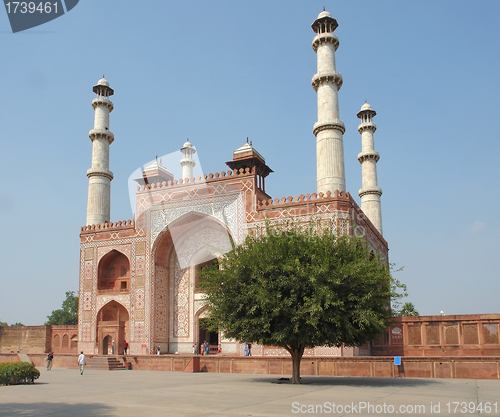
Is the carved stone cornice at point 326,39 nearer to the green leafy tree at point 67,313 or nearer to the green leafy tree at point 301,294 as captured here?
the green leafy tree at point 301,294

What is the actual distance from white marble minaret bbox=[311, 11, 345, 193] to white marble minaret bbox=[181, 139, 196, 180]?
18.5 metres

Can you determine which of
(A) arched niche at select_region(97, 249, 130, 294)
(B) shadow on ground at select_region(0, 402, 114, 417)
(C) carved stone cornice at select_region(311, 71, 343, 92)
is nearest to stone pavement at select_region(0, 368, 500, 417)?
(B) shadow on ground at select_region(0, 402, 114, 417)

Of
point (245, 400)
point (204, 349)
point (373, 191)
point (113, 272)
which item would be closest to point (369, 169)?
point (373, 191)

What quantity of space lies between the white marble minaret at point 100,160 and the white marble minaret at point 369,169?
46.5 ft

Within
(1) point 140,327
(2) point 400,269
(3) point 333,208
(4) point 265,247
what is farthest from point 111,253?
(2) point 400,269

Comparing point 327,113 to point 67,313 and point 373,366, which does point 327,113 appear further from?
point 67,313

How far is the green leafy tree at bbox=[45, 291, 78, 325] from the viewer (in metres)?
53.6

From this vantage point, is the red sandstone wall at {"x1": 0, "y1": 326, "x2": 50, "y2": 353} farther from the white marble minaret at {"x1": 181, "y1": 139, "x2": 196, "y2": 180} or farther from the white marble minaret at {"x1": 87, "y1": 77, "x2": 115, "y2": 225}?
the white marble minaret at {"x1": 181, "y1": 139, "x2": 196, "y2": 180}

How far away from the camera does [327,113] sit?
2192 centimetres

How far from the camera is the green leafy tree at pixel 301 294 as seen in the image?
1187cm

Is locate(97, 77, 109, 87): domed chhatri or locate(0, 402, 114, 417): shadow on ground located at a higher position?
locate(97, 77, 109, 87): domed chhatri

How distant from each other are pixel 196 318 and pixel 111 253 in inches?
215

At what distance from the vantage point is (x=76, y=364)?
21.3 metres

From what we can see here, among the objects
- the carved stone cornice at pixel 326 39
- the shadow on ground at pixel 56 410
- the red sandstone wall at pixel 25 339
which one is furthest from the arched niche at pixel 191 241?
the shadow on ground at pixel 56 410
